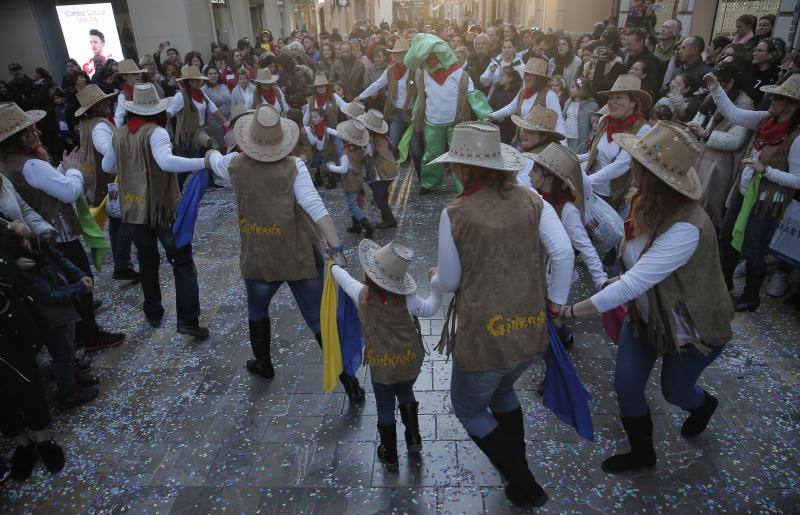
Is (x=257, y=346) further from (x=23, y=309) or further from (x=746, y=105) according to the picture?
(x=746, y=105)

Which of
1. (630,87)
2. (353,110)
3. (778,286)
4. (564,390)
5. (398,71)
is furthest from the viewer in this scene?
(398,71)

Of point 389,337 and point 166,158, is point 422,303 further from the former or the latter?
point 166,158

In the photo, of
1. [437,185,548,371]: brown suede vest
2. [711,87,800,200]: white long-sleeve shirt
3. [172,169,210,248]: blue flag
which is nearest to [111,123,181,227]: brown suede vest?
[172,169,210,248]: blue flag

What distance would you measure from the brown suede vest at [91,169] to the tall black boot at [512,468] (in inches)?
171

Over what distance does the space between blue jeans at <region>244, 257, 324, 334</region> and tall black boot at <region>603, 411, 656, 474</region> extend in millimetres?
2047

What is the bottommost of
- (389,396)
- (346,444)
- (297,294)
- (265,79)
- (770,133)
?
(346,444)

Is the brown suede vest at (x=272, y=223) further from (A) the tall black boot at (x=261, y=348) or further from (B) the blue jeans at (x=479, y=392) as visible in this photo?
(B) the blue jeans at (x=479, y=392)

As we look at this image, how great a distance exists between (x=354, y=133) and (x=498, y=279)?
429 cm

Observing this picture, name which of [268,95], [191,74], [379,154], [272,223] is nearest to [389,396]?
[272,223]

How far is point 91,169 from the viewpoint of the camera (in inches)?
202

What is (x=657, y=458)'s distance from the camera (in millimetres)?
3105

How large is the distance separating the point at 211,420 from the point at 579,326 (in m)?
3.02

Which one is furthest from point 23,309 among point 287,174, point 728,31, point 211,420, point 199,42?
point 199,42

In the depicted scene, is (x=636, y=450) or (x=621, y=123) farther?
(x=621, y=123)
